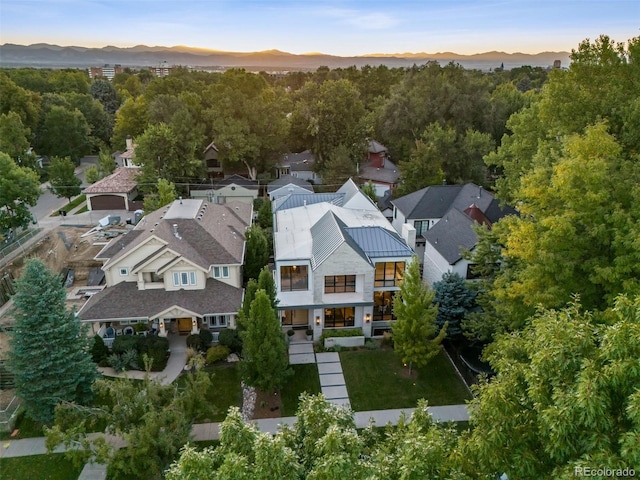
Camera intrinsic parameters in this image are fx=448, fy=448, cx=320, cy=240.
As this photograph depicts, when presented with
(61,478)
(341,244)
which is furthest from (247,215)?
(61,478)

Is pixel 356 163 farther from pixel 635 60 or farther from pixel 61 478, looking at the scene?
pixel 61 478

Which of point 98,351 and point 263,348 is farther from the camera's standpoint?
point 98,351

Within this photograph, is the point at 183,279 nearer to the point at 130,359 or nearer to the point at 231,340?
the point at 231,340

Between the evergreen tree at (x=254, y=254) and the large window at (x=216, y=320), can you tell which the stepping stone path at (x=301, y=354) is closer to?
the large window at (x=216, y=320)

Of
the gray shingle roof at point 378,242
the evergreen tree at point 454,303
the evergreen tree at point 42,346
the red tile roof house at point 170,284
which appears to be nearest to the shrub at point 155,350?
the red tile roof house at point 170,284

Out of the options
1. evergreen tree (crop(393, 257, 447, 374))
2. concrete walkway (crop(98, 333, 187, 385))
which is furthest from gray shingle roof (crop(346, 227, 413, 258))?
concrete walkway (crop(98, 333, 187, 385))

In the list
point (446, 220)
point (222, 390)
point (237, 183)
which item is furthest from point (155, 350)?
point (237, 183)
